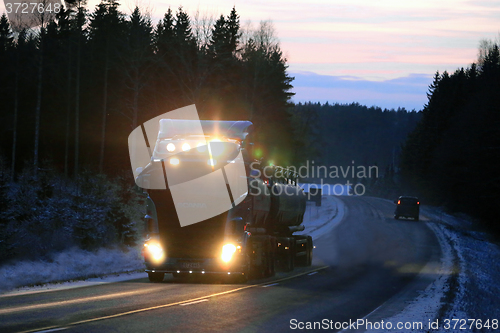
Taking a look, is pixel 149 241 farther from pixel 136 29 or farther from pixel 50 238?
pixel 136 29

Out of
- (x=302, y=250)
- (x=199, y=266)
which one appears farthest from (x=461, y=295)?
(x=302, y=250)

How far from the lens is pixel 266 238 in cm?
1797

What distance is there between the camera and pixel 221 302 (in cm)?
1256

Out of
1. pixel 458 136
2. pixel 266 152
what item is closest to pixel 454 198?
pixel 458 136

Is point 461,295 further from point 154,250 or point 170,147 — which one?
point 170,147

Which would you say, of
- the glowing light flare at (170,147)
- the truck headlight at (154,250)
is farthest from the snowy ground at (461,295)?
the glowing light flare at (170,147)

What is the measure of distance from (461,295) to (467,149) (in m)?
40.7

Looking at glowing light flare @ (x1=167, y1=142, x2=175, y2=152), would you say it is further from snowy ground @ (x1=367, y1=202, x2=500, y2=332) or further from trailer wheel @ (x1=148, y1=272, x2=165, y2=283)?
snowy ground @ (x1=367, y1=202, x2=500, y2=332)

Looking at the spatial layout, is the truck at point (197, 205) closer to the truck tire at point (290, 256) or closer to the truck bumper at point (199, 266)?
the truck bumper at point (199, 266)

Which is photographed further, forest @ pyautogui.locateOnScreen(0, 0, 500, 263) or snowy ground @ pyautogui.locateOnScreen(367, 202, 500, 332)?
forest @ pyautogui.locateOnScreen(0, 0, 500, 263)

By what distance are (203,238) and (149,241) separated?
142 cm

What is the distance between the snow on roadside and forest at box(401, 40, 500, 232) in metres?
35.2

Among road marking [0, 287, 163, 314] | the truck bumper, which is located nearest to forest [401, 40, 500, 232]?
the truck bumper

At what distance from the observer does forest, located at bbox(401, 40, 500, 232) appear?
48938mm
